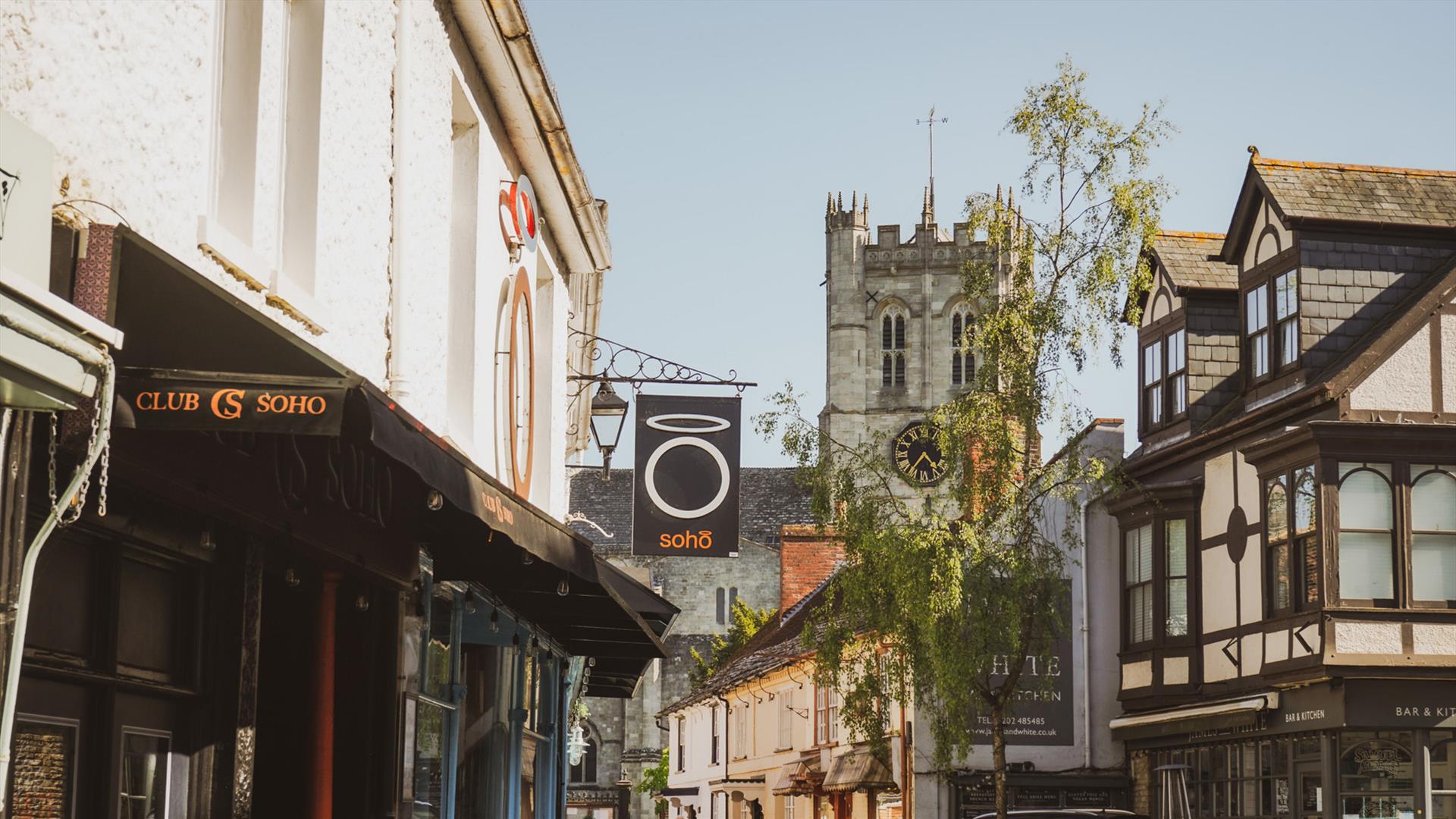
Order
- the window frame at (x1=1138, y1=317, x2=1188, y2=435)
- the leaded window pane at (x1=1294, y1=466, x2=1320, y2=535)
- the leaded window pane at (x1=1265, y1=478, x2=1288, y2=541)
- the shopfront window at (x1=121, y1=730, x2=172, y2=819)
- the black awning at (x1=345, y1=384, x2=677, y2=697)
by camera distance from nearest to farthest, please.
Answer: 1. the black awning at (x1=345, y1=384, x2=677, y2=697)
2. the shopfront window at (x1=121, y1=730, x2=172, y2=819)
3. the leaded window pane at (x1=1294, y1=466, x2=1320, y2=535)
4. the leaded window pane at (x1=1265, y1=478, x2=1288, y2=541)
5. the window frame at (x1=1138, y1=317, x2=1188, y2=435)

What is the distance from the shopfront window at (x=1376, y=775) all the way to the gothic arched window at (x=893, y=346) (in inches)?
2304

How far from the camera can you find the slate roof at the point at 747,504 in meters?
80.1

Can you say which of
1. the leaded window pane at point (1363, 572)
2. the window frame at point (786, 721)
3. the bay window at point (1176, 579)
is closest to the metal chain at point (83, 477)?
the leaded window pane at point (1363, 572)

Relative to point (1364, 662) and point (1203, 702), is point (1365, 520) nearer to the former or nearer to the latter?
point (1364, 662)

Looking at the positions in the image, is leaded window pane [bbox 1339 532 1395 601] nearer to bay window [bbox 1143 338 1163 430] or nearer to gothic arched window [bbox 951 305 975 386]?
bay window [bbox 1143 338 1163 430]

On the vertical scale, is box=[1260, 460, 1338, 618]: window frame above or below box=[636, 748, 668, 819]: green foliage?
above

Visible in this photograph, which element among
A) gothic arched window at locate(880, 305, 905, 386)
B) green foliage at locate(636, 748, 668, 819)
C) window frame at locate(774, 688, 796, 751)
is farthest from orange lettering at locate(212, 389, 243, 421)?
gothic arched window at locate(880, 305, 905, 386)

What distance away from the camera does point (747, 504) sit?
83.9 metres

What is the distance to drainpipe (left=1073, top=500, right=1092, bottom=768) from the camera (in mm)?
28578

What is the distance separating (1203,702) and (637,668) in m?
10.3

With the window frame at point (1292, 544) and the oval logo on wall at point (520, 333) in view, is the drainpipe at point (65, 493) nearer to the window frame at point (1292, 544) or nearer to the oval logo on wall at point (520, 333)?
the oval logo on wall at point (520, 333)

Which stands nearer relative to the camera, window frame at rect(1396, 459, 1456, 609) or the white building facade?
the white building facade

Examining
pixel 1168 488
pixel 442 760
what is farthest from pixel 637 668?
pixel 1168 488

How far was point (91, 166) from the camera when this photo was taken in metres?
5.18
